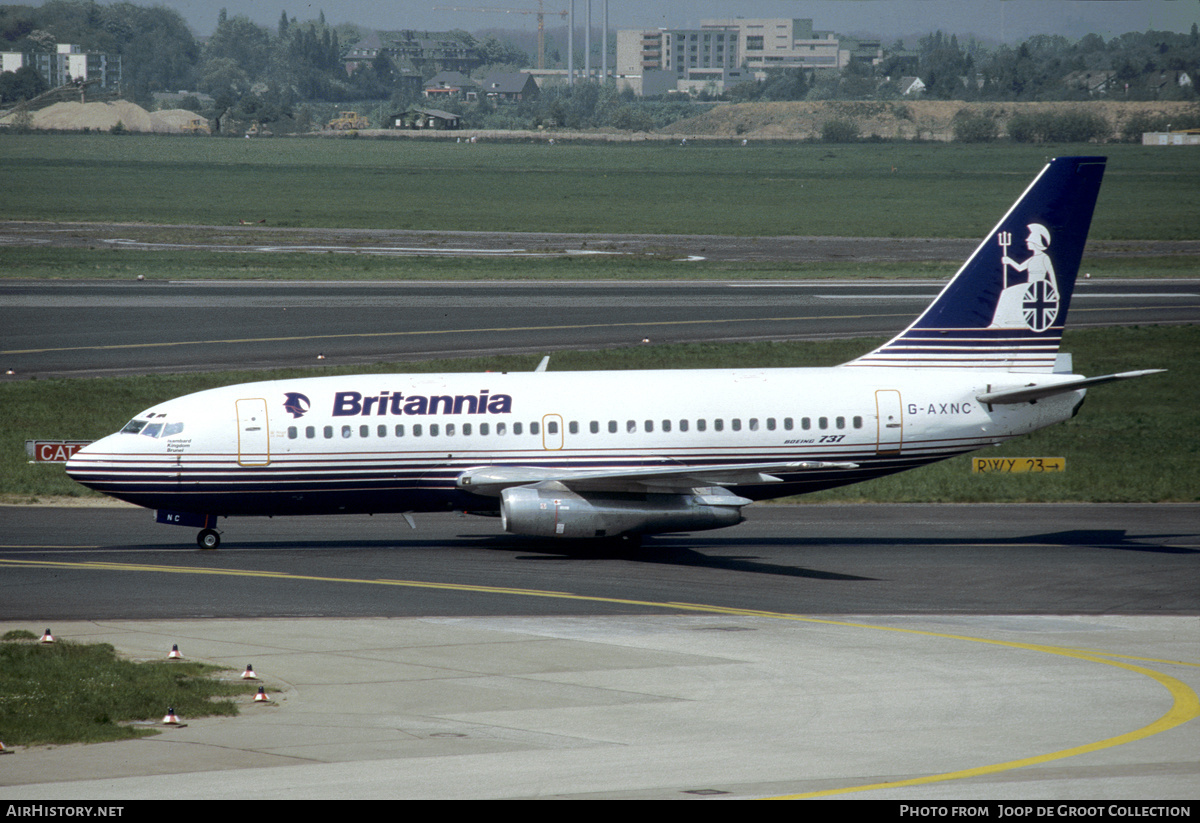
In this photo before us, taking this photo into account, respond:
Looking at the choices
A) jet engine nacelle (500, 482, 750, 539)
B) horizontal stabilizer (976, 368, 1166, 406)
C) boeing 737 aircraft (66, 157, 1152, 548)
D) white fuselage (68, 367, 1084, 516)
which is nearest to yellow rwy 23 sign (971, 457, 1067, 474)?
boeing 737 aircraft (66, 157, 1152, 548)

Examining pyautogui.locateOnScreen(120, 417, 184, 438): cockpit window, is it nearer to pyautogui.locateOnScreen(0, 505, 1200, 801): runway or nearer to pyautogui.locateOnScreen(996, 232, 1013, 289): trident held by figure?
pyautogui.locateOnScreen(0, 505, 1200, 801): runway

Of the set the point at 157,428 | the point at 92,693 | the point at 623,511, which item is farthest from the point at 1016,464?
the point at 92,693

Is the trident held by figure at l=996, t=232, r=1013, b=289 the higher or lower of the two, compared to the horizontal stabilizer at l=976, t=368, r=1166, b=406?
higher

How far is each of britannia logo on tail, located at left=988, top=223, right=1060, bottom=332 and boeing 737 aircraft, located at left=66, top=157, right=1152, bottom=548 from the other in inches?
1.5

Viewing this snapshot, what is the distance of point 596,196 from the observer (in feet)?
518

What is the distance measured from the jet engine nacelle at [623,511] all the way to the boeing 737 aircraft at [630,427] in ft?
0.15

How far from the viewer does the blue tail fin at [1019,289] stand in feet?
119

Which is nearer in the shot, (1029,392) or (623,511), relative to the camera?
(623,511)

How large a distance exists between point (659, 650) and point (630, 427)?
34.6ft

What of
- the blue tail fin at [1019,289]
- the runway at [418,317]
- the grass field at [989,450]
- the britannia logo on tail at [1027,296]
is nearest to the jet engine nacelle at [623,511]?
the blue tail fin at [1019,289]

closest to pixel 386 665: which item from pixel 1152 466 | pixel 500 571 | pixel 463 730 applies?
pixel 463 730

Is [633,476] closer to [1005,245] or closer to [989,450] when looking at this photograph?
[1005,245]

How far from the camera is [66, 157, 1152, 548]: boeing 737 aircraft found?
110 feet

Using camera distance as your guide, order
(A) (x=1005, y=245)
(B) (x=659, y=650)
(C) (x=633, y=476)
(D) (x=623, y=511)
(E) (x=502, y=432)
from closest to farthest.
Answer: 1. (B) (x=659, y=650)
2. (C) (x=633, y=476)
3. (D) (x=623, y=511)
4. (E) (x=502, y=432)
5. (A) (x=1005, y=245)
